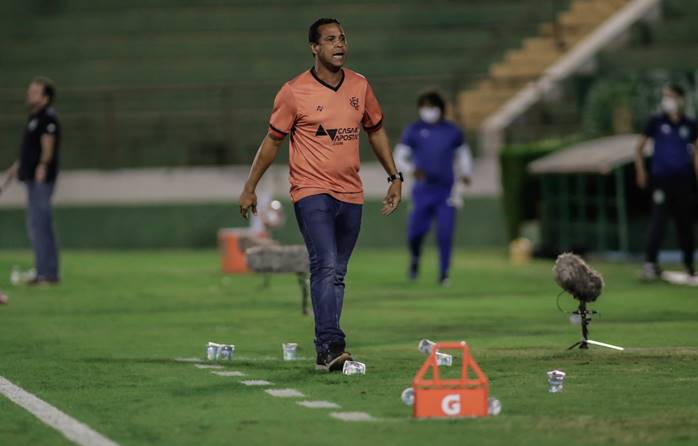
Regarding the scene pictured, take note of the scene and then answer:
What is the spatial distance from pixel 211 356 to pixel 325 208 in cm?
138

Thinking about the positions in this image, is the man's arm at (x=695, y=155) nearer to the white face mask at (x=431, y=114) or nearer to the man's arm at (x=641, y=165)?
the man's arm at (x=641, y=165)

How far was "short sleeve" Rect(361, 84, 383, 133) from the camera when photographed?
36.9ft

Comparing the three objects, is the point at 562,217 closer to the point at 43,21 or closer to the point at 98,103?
the point at 98,103

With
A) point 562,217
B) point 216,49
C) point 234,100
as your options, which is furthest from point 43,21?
point 562,217

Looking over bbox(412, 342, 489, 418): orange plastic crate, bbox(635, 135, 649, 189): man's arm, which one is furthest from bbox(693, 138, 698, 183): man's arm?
bbox(412, 342, 489, 418): orange plastic crate

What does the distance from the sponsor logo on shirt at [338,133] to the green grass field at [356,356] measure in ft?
4.54

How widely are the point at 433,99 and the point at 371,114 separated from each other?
8.71m

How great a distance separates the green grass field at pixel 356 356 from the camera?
842cm

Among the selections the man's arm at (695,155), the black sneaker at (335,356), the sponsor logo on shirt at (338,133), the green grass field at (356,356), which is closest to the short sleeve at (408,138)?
the green grass field at (356,356)

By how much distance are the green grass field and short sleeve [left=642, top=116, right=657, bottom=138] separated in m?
1.58

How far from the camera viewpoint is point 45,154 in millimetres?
19219

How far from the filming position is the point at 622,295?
17.5m

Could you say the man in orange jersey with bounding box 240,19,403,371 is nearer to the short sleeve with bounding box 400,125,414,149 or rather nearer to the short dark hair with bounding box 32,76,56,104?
the short dark hair with bounding box 32,76,56,104

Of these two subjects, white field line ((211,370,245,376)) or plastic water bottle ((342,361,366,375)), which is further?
white field line ((211,370,245,376))
